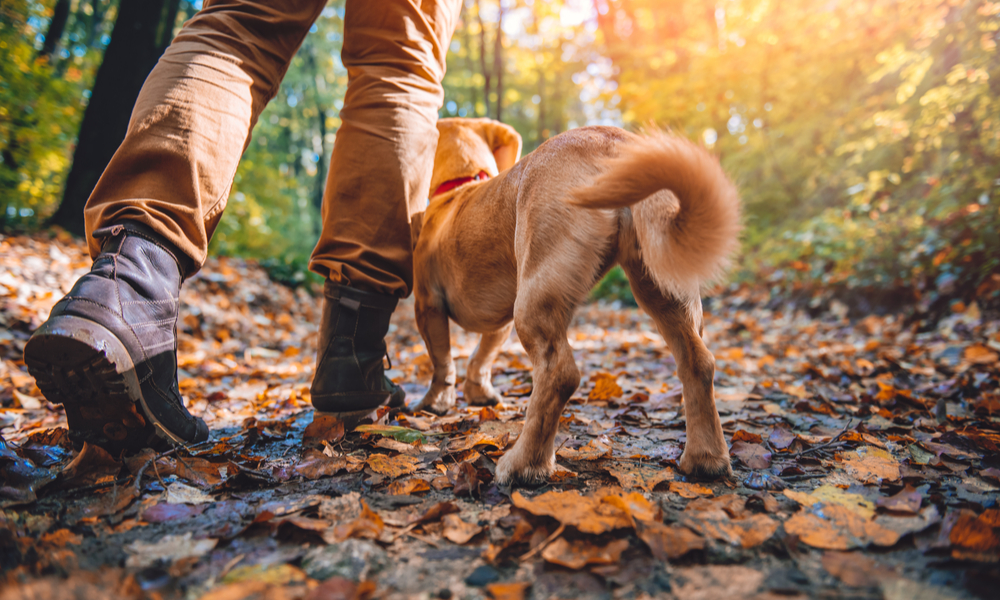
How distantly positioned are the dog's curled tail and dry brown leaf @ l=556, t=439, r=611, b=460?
23.1 inches

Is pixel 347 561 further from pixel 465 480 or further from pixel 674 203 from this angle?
pixel 674 203

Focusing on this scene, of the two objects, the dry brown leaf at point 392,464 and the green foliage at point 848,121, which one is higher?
the green foliage at point 848,121

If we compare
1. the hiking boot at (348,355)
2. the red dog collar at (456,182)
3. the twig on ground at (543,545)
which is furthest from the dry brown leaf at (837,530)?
the red dog collar at (456,182)

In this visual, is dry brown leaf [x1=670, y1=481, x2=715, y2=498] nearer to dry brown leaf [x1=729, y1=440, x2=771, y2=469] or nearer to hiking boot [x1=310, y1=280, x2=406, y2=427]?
dry brown leaf [x1=729, y1=440, x2=771, y2=469]

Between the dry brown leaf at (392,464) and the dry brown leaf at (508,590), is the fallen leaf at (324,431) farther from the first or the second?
the dry brown leaf at (508,590)

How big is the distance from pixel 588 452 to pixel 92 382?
142 centimetres

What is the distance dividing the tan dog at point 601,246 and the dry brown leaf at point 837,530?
0.33 meters

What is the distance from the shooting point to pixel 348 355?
186 centimetres

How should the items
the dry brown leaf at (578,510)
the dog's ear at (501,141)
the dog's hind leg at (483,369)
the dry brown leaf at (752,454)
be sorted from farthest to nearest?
the dog's ear at (501,141) → the dog's hind leg at (483,369) → the dry brown leaf at (752,454) → the dry brown leaf at (578,510)

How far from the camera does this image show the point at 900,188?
20.9 ft

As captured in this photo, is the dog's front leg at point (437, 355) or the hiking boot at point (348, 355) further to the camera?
the dog's front leg at point (437, 355)

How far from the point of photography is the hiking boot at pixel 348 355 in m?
1.84

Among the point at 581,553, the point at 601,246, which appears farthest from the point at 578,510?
the point at 601,246

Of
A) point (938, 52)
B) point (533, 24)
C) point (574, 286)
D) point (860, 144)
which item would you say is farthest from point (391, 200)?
point (533, 24)
